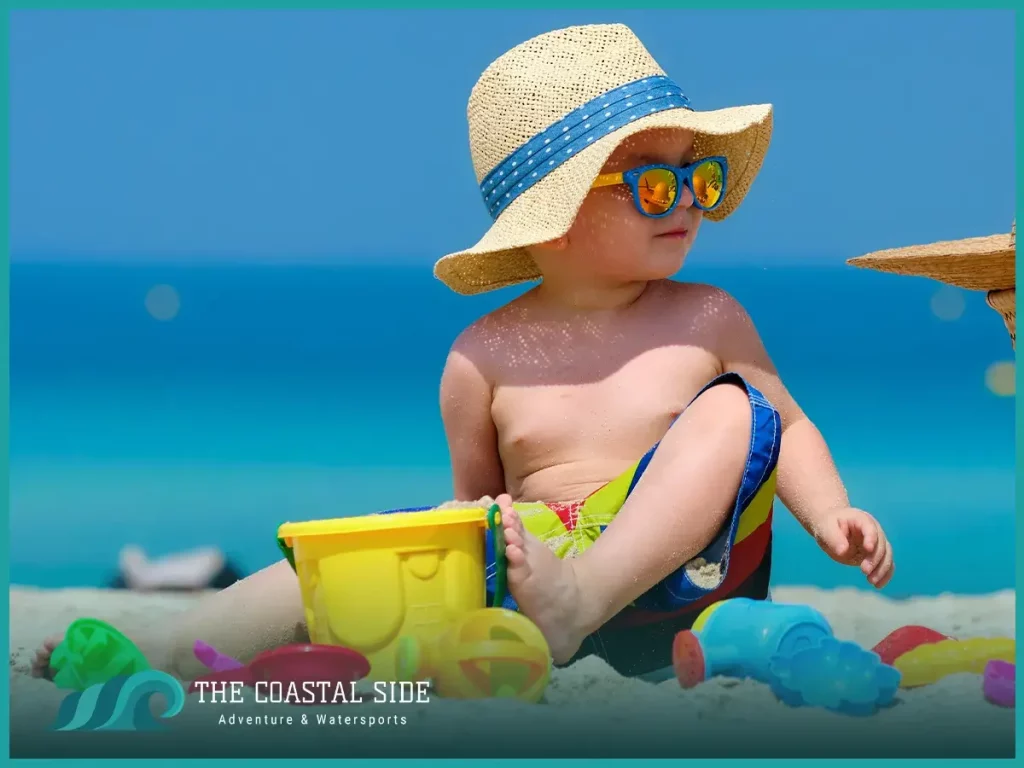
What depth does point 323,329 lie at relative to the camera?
2.82 metres

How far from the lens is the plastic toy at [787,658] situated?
1.54m

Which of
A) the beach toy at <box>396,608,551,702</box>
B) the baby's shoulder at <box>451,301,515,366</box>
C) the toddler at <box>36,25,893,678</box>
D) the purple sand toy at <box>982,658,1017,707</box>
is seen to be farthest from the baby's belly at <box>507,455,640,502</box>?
the purple sand toy at <box>982,658,1017,707</box>

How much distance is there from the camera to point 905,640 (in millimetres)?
1806

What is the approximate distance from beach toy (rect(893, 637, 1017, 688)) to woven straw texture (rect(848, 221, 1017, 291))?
1.79ft

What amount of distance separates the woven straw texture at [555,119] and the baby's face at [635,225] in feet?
0.11

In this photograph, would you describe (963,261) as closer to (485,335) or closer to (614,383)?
(614,383)

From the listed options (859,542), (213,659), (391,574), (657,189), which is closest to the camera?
(391,574)

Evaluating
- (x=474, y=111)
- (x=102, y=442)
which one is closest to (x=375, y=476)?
(x=102, y=442)

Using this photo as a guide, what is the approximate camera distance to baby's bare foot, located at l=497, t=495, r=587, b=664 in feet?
5.40

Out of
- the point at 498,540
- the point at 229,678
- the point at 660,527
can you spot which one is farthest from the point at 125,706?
the point at 660,527

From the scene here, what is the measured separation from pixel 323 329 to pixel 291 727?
4.38 feet

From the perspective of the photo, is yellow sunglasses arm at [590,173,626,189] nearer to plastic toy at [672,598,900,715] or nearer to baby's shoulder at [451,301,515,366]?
baby's shoulder at [451,301,515,366]

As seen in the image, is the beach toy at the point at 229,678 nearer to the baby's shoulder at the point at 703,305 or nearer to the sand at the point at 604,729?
the sand at the point at 604,729

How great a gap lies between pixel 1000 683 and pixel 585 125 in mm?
827
